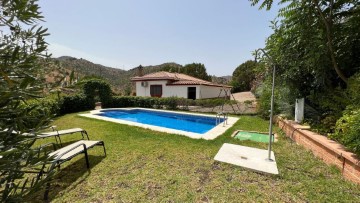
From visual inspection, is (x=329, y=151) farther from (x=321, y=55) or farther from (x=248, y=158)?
(x=321, y=55)

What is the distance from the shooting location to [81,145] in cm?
511

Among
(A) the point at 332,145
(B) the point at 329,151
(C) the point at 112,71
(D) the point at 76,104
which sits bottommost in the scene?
(B) the point at 329,151

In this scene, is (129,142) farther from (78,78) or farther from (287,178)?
(78,78)

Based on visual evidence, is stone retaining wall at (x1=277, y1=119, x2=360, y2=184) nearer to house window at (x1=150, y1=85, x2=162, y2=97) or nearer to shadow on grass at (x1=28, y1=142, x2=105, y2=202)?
shadow on grass at (x1=28, y1=142, x2=105, y2=202)

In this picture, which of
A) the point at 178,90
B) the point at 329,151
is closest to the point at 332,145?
the point at 329,151

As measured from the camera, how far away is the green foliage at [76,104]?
15.3 meters

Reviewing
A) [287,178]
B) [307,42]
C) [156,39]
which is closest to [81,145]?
[287,178]

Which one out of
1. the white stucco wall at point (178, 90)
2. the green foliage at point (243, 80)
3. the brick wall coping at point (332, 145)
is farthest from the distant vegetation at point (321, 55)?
the green foliage at point (243, 80)

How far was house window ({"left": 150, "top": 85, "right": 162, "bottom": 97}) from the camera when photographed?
79.3ft

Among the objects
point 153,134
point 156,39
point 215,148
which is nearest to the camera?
point 215,148

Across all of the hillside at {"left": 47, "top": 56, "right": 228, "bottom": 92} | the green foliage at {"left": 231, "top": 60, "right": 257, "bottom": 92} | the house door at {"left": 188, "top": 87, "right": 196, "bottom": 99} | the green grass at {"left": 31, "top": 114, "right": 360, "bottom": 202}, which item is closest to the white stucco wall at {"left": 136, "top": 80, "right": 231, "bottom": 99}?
the house door at {"left": 188, "top": 87, "right": 196, "bottom": 99}

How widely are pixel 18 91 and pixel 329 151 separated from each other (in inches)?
244

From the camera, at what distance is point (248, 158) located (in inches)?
203

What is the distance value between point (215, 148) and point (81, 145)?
4.05 m
